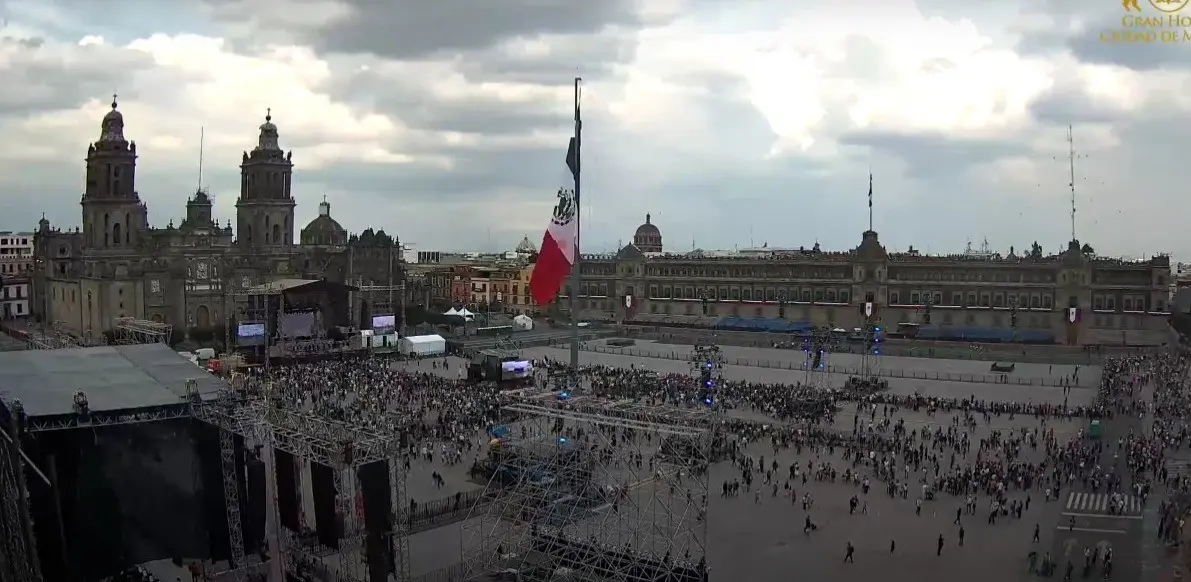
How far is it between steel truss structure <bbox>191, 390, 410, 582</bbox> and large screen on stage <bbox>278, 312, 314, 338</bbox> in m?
37.4

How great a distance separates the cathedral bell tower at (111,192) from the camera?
7056 centimetres

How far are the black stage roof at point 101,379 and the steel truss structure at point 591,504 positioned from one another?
7726 mm

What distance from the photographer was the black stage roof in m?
22.3

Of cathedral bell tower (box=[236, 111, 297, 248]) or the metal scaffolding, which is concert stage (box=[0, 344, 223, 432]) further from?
Result: cathedral bell tower (box=[236, 111, 297, 248])

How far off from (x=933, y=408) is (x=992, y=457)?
873 centimetres

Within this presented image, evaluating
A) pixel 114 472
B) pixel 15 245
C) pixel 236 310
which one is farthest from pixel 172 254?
pixel 15 245

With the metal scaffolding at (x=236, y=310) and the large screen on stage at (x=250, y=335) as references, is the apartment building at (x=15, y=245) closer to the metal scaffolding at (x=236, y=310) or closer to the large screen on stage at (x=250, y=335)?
the metal scaffolding at (x=236, y=310)

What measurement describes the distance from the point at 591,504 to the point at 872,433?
16753 mm

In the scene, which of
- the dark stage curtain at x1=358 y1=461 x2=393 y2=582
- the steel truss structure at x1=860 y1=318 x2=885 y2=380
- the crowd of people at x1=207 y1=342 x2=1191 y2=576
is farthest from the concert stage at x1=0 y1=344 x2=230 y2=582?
the steel truss structure at x1=860 y1=318 x2=885 y2=380

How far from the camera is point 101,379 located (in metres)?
24.6

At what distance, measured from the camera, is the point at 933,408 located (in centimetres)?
4188

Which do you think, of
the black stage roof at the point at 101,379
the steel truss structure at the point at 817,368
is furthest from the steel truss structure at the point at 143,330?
the steel truss structure at the point at 817,368

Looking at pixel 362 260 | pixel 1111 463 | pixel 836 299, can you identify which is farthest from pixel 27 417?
pixel 836 299

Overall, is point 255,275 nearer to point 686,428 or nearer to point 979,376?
point 979,376
